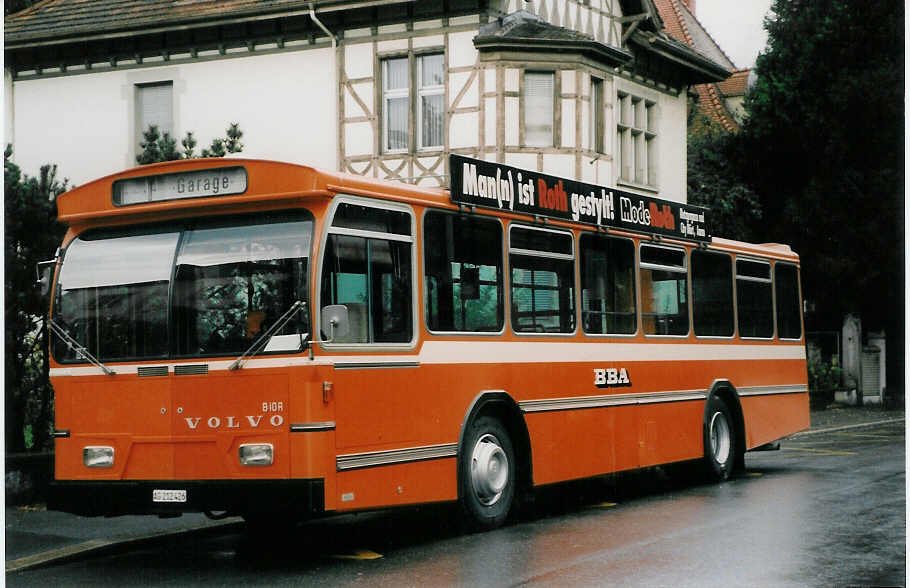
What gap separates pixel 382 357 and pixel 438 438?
0.95 m

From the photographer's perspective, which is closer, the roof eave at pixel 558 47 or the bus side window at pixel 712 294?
the bus side window at pixel 712 294

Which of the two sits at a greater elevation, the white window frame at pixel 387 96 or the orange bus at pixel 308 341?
the white window frame at pixel 387 96

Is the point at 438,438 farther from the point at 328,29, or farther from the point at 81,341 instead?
the point at 328,29

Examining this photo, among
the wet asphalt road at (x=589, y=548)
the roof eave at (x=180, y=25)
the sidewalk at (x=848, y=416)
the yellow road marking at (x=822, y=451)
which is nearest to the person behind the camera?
the wet asphalt road at (x=589, y=548)

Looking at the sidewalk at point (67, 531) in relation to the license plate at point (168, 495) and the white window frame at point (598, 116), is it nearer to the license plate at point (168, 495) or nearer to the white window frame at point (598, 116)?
the license plate at point (168, 495)

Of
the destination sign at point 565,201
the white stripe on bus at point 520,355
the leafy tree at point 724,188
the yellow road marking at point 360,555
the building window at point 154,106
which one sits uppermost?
the building window at point 154,106

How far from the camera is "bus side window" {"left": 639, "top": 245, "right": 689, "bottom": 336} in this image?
44.8 ft

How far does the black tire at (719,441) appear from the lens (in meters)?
14.8

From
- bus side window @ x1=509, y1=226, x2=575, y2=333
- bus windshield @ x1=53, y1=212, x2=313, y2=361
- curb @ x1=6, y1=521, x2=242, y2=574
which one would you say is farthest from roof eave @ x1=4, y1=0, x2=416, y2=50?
bus windshield @ x1=53, y1=212, x2=313, y2=361

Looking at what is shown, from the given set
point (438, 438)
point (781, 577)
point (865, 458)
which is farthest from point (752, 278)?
point (781, 577)

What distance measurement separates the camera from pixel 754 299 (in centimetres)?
1597

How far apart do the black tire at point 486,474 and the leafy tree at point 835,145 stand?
10.1m

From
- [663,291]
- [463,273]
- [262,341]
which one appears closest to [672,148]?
[663,291]

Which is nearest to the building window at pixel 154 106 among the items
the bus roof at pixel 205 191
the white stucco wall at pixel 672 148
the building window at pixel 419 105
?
the building window at pixel 419 105
